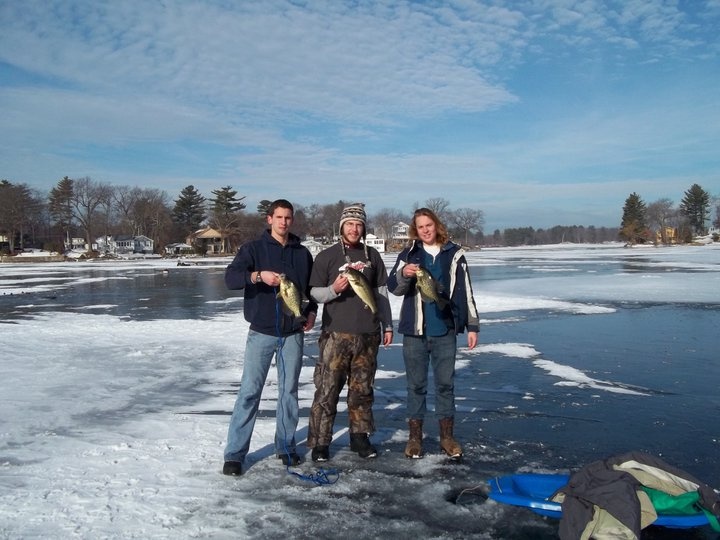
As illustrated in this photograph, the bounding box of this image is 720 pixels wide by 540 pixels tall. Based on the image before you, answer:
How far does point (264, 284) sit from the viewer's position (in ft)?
15.1

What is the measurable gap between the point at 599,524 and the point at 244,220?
99.4 m

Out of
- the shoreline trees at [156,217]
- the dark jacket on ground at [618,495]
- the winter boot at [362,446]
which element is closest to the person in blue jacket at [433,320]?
the winter boot at [362,446]

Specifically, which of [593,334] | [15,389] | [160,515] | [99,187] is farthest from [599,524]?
[99,187]

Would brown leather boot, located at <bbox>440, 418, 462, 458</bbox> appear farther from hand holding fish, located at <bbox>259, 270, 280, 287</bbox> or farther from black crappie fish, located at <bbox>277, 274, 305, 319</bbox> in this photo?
hand holding fish, located at <bbox>259, 270, 280, 287</bbox>

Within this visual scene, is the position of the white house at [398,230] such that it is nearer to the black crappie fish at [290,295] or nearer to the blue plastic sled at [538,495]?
the black crappie fish at [290,295]

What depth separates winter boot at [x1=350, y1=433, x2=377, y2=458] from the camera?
4.69m

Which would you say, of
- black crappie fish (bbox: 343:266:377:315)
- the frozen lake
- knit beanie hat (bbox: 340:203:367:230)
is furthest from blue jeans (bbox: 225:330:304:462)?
knit beanie hat (bbox: 340:203:367:230)

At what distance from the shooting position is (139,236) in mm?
109625

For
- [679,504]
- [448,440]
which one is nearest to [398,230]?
[448,440]

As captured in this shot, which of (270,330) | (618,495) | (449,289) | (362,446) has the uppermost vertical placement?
(449,289)

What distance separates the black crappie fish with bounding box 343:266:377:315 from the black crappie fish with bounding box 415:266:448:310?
0.43 metres

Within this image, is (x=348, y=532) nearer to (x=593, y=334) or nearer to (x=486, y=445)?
(x=486, y=445)

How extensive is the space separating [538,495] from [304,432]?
251cm

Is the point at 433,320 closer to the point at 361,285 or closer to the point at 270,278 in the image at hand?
the point at 361,285
